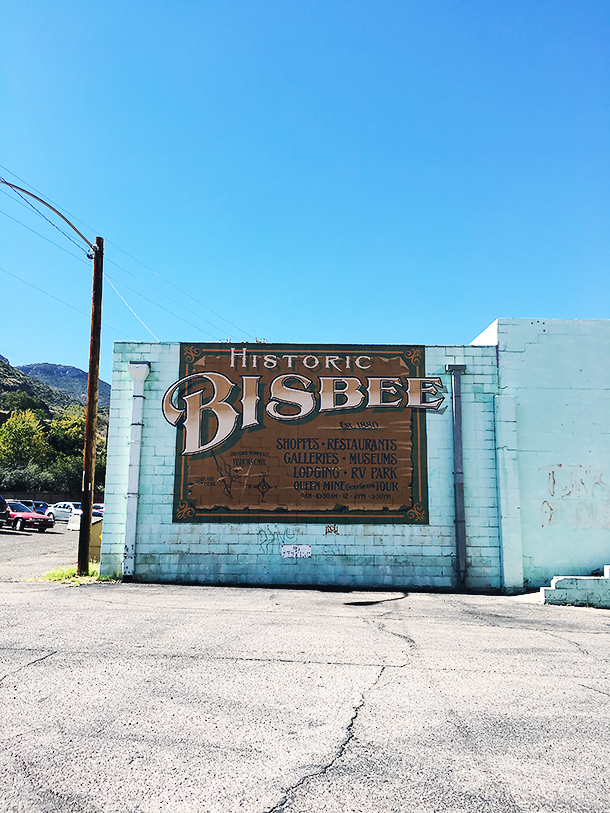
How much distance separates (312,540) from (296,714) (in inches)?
353

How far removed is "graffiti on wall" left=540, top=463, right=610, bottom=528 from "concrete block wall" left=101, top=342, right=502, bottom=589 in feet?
4.30

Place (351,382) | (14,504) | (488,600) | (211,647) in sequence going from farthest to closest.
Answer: (14,504), (351,382), (488,600), (211,647)

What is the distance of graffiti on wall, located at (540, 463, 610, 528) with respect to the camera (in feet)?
46.0

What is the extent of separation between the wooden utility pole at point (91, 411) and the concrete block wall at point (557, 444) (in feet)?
31.0

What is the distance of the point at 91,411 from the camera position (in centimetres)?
1459

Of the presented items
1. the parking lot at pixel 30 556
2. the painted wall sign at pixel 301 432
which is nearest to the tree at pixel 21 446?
the parking lot at pixel 30 556

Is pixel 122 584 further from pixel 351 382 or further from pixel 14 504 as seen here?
pixel 14 504

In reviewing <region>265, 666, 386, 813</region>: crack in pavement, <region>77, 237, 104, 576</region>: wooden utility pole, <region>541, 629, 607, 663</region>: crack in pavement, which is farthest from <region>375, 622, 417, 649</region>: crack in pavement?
<region>77, 237, 104, 576</region>: wooden utility pole

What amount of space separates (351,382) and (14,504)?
29.0 m

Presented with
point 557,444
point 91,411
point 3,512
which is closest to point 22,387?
point 3,512

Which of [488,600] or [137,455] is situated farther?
[137,455]

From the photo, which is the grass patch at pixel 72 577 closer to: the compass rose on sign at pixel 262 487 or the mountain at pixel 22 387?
the compass rose on sign at pixel 262 487

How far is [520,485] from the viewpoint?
46.4ft

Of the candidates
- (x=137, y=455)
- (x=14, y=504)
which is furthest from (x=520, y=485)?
(x=14, y=504)
